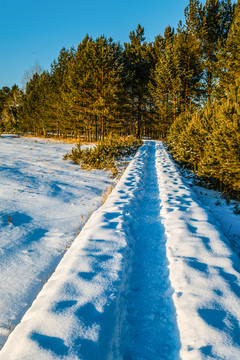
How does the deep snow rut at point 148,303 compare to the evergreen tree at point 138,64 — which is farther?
the evergreen tree at point 138,64

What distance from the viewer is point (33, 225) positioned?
3.21m

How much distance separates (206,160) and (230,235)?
2834 mm

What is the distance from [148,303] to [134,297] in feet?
0.54

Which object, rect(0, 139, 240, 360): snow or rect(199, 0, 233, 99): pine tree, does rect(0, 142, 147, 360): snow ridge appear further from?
rect(199, 0, 233, 99): pine tree

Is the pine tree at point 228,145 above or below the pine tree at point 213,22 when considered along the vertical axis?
below

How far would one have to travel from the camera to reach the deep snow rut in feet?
4.99

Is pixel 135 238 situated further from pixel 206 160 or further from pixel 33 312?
pixel 206 160

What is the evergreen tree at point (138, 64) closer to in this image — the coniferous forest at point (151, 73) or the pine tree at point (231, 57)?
the coniferous forest at point (151, 73)

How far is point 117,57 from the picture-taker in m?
20.5

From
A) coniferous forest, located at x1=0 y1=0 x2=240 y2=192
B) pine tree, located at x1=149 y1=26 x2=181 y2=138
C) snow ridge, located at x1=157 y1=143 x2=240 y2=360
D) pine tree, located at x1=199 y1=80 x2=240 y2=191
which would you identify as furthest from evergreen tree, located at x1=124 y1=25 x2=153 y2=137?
snow ridge, located at x1=157 y1=143 x2=240 y2=360

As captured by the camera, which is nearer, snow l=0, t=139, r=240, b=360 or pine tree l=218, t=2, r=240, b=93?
snow l=0, t=139, r=240, b=360

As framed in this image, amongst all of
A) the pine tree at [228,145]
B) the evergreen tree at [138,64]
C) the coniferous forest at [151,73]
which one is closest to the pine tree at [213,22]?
the coniferous forest at [151,73]

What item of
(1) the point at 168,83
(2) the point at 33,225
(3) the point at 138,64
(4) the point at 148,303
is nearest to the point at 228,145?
(4) the point at 148,303

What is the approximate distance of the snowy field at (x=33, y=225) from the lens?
77.0 inches
